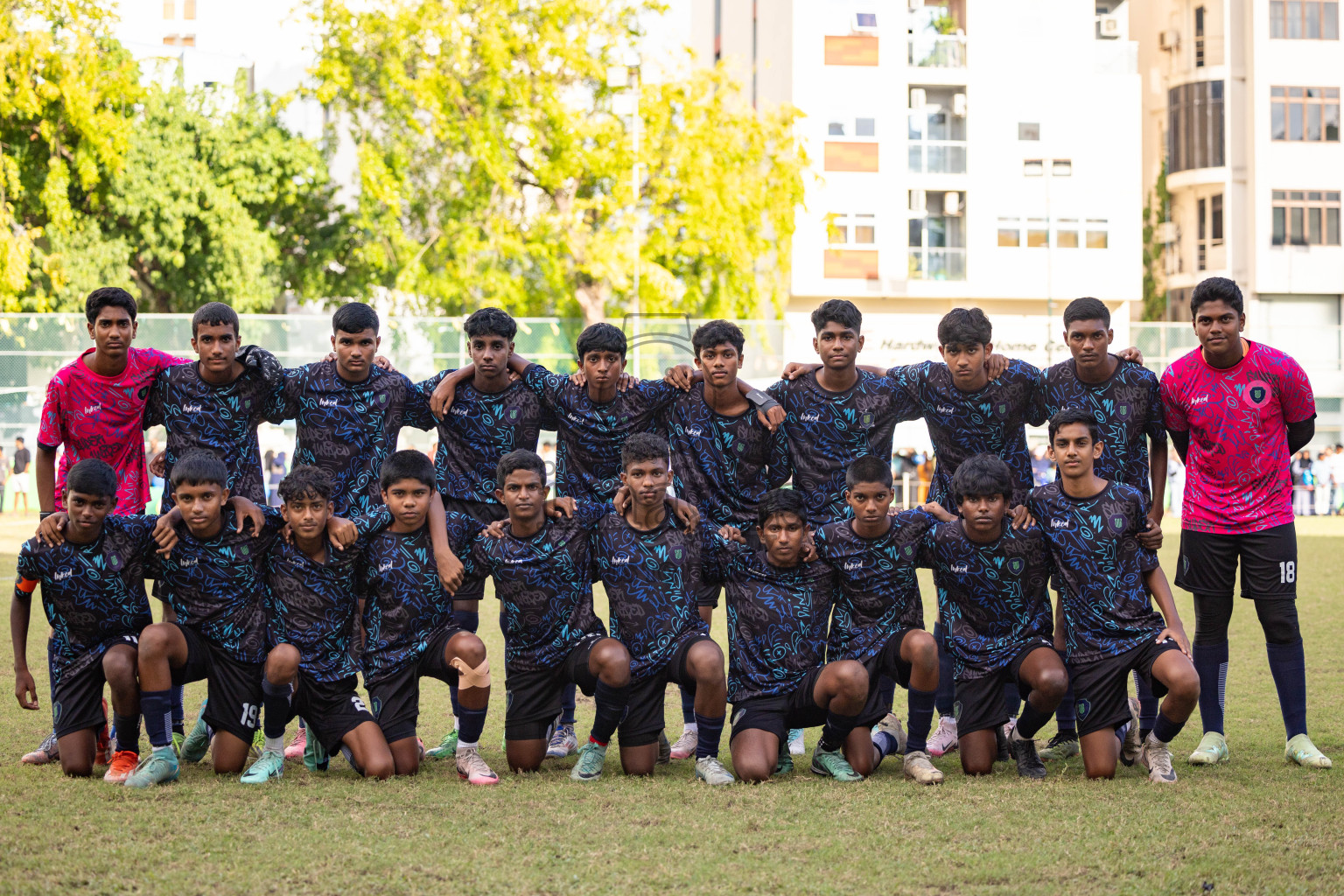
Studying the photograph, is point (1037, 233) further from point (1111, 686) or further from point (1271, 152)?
point (1111, 686)

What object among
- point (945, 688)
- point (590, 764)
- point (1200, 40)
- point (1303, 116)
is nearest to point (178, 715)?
point (590, 764)

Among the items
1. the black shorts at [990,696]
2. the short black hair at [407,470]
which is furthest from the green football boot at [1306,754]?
the short black hair at [407,470]

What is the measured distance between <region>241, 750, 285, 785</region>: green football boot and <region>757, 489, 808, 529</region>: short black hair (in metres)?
2.34

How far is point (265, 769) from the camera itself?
6051 millimetres

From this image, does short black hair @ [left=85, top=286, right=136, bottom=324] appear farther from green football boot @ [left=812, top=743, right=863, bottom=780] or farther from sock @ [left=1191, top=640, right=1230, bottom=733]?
sock @ [left=1191, top=640, right=1230, bottom=733]

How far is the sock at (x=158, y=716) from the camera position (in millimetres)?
5977

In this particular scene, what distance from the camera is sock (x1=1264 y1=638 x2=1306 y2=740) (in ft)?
21.3

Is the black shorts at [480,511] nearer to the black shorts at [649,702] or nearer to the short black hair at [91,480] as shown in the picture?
the black shorts at [649,702]

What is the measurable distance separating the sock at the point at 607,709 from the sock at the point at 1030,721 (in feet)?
5.59

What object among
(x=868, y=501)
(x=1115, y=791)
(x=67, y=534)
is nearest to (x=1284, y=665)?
(x=1115, y=791)

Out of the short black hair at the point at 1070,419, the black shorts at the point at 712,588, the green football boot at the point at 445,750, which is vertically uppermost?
the short black hair at the point at 1070,419

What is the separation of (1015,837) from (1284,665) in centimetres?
227

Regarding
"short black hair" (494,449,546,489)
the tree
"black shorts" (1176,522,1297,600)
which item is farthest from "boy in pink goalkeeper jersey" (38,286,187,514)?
the tree

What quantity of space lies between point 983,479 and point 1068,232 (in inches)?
1344
